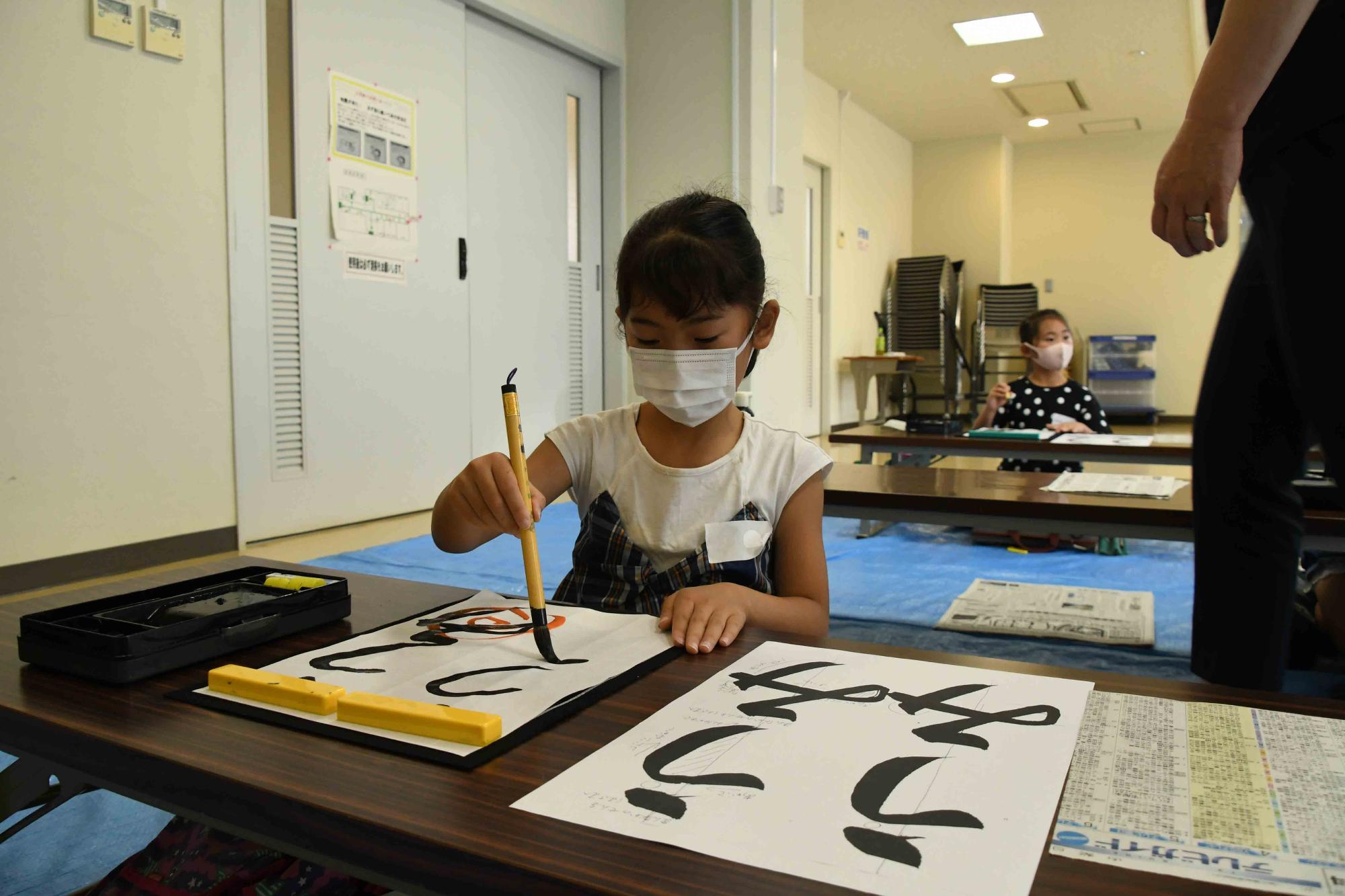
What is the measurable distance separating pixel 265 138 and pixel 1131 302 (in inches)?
319

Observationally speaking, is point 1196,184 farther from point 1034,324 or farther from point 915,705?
point 1034,324

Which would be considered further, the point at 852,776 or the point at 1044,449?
the point at 1044,449

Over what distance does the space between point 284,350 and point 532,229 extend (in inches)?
52.6

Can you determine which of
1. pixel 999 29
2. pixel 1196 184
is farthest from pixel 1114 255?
pixel 1196 184

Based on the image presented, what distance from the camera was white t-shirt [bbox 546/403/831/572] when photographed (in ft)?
3.33

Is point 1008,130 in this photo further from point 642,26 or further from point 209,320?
point 209,320

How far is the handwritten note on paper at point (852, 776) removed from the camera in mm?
377

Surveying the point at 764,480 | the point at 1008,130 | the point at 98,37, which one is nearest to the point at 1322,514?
the point at 764,480

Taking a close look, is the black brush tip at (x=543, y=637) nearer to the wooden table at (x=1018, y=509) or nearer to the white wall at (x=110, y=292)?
the wooden table at (x=1018, y=509)

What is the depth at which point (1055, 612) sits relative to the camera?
6.98ft

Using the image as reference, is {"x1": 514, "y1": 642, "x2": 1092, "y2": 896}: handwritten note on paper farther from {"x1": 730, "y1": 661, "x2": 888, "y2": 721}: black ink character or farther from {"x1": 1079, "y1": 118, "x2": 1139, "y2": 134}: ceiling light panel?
{"x1": 1079, "y1": 118, "x2": 1139, "y2": 134}: ceiling light panel

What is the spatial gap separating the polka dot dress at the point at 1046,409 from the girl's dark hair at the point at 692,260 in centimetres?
248

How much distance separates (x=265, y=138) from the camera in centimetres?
285

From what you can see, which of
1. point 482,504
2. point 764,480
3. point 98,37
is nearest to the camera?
point 482,504
